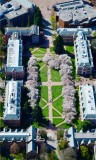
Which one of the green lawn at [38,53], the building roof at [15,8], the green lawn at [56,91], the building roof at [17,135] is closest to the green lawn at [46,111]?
the green lawn at [56,91]

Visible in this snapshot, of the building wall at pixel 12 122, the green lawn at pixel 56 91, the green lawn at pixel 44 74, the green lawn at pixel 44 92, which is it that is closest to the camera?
the building wall at pixel 12 122

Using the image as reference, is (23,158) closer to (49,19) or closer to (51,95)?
(51,95)

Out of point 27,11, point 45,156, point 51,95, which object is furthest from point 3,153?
point 27,11

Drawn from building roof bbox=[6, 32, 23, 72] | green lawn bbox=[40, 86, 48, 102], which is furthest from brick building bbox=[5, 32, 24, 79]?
green lawn bbox=[40, 86, 48, 102]

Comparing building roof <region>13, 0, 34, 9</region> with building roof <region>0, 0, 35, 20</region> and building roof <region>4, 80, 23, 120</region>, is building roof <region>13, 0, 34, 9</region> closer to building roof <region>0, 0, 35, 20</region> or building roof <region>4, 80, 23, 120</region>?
building roof <region>0, 0, 35, 20</region>

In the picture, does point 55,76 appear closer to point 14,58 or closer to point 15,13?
point 14,58

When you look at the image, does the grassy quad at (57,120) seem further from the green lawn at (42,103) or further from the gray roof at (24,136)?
the gray roof at (24,136)
